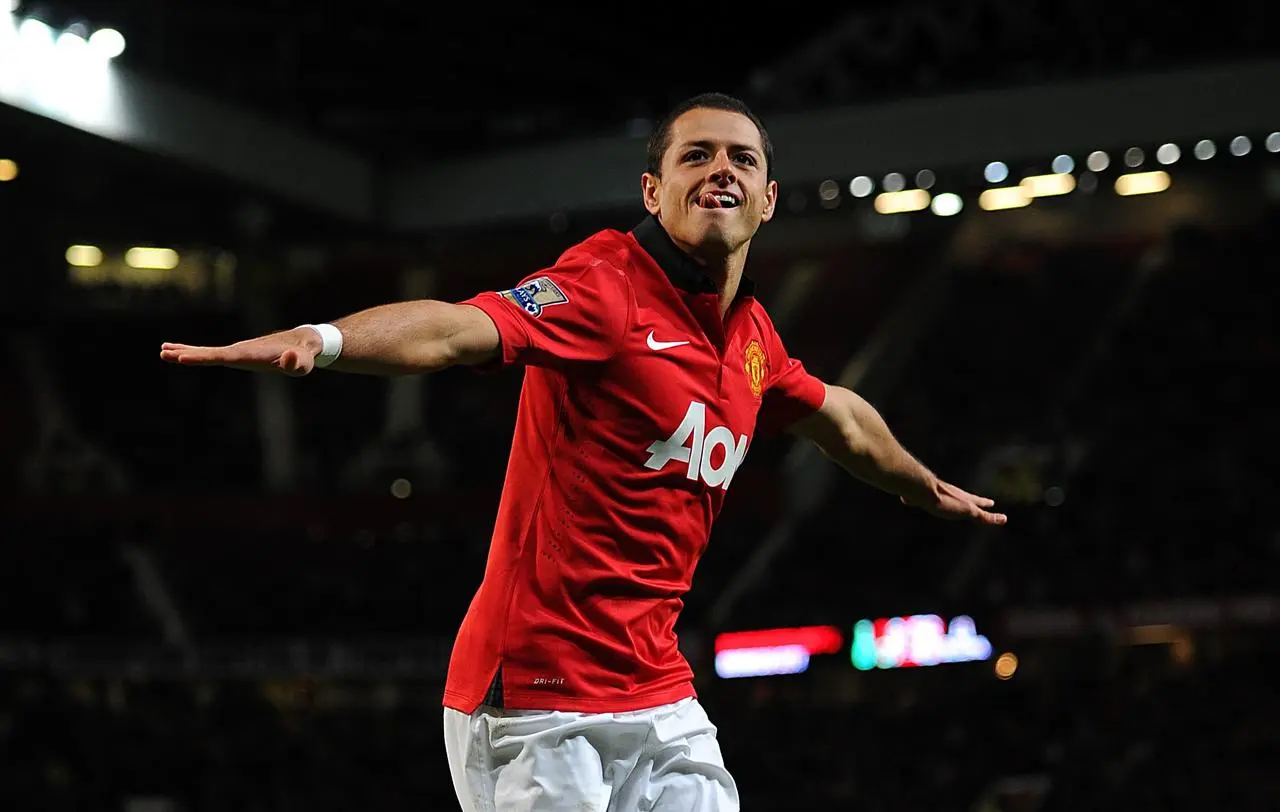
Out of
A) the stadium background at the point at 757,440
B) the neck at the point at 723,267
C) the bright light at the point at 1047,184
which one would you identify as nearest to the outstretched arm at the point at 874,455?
the neck at the point at 723,267

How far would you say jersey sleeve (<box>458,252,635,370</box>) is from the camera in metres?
2.71

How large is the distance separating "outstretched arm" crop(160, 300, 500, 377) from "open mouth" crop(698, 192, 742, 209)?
0.62 m

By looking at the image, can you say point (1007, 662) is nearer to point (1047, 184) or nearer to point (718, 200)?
point (1047, 184)

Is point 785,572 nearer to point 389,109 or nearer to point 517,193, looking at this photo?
point 517,193

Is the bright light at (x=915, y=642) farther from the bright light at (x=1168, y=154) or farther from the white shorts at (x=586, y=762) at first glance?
the white shorts at (x=586, y=762)

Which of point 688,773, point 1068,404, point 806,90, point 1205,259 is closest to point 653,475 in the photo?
point 688,773

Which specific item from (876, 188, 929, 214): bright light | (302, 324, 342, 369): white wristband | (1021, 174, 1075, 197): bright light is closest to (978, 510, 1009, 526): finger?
(302, 324, 342, 369): white wristband

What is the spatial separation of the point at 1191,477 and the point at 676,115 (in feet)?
42.0

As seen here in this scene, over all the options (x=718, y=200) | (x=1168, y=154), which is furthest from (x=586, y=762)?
(x=1168, y=154)

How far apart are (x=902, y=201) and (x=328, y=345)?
41.5 ft

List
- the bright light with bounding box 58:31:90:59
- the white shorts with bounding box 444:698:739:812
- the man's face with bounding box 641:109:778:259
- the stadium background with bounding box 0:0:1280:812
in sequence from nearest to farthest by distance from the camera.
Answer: the white shorts with bounding box 444:698:739:812
the man's face with bounding box 641:109:778:259
the bright light with bounding box 58:31:90:59
the stadium background with bounding box 0:0:1280:812

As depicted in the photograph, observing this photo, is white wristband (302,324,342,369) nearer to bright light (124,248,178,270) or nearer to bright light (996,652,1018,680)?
bright light (996,652,1018,680)

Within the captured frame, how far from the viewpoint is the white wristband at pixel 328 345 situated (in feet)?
8.02

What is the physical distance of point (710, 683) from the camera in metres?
14.9
